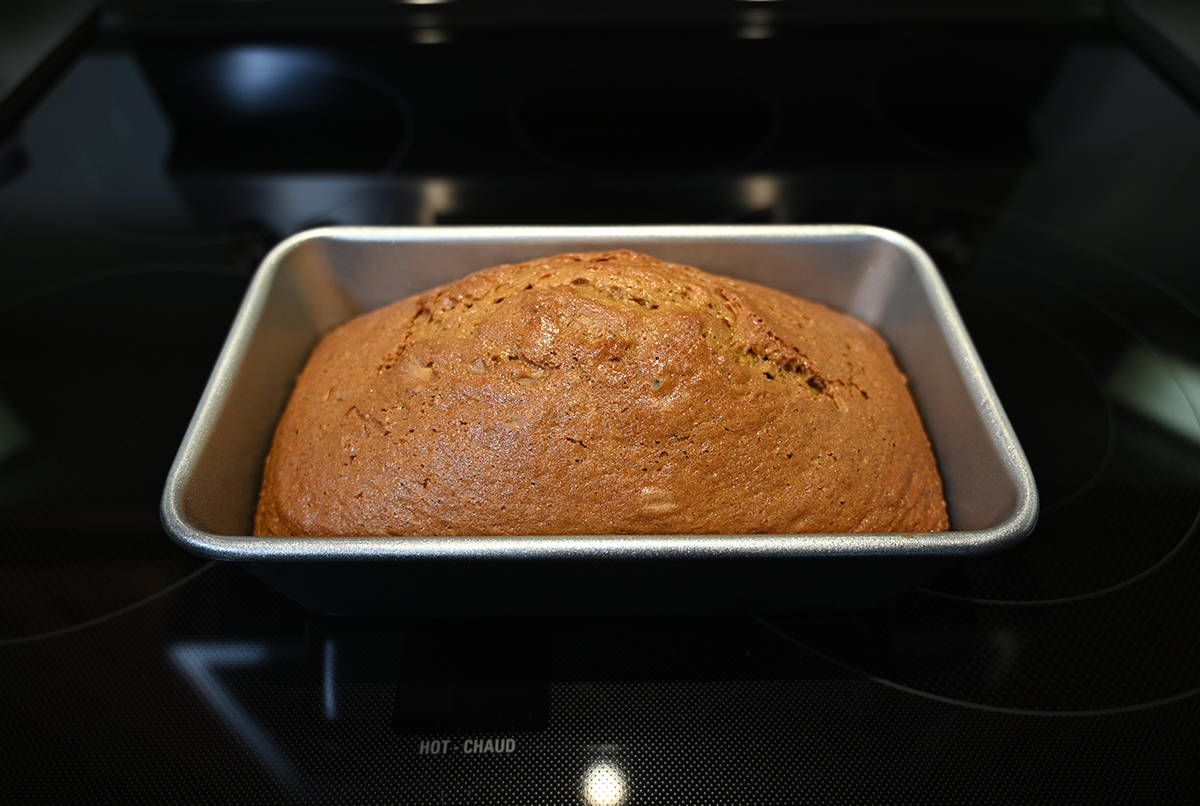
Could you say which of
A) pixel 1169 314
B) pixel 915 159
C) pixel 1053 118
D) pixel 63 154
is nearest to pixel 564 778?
pixel 1169 314

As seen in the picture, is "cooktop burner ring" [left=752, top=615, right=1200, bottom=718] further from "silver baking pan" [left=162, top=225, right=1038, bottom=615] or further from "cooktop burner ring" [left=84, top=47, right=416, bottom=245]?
"cooktop burner ring" [left=84, top=47, right=416, bottom=245]

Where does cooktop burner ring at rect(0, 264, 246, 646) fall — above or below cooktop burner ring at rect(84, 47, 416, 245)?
below

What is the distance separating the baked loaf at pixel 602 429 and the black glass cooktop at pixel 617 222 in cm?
18

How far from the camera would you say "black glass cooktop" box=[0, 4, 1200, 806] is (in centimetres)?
88

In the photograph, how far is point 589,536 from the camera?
785 millimetres

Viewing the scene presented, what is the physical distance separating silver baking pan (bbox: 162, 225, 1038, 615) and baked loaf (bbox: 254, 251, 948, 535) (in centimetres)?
6

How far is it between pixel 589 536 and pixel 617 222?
36.0 inches

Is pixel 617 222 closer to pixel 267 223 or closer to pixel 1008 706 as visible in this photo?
pixel 267 223

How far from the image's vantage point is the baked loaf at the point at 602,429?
0.89 meters

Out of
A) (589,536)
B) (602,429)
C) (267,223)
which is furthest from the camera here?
(267,223)

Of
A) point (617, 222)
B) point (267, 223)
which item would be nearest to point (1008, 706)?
point (617, 222)

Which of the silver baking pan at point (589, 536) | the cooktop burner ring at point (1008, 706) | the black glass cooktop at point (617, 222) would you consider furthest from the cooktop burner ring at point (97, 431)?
the cooktop burner ring at point (1008, 706)

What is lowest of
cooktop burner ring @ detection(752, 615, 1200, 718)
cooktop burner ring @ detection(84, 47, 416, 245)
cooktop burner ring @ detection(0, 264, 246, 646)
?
cooktop burner ring @ detection(752, 615, 1200, 718)

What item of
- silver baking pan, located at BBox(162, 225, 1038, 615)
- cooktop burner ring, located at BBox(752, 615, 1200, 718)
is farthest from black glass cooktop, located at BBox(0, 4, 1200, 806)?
silver baking pan, located at BBox(162, 225, 1038, 615)
